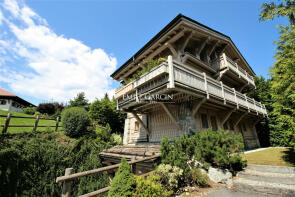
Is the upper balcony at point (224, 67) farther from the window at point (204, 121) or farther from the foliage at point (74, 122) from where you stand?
the foliage at point (74, 122)

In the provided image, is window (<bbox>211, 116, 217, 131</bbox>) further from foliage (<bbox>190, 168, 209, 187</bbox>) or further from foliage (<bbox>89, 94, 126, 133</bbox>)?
foliage (<bbox>89, 94, 126, 133</bbox>)

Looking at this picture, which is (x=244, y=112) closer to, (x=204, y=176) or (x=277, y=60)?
(x=277, y=60)

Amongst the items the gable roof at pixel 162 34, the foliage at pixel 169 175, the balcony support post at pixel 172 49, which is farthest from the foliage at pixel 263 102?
the foliage at pixel 169 175

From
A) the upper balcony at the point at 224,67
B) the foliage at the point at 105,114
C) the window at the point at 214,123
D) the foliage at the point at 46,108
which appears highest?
the upper balcony at the point at 224,67

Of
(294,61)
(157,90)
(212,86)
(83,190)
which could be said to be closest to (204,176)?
(157,90)

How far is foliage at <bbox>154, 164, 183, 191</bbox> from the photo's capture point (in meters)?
4.64

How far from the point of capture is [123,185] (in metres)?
3.46

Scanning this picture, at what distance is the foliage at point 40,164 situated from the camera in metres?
6.54

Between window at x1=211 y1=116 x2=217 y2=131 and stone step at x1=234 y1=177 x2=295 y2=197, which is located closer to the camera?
stone step at x1=234 y1=177 x2=295 y2=197

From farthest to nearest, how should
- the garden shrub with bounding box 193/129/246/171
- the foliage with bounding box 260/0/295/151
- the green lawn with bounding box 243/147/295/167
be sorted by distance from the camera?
the green lawn with bounding box 243/147/295/167, the foliage with bounding box 260/0/295/151, the garden shrub with bounding box 193/129/246/171

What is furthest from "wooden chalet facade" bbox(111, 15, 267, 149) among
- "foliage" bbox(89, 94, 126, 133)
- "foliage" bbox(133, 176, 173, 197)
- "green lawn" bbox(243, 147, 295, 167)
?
"foliage" bbox(89, 94, 126, 133)

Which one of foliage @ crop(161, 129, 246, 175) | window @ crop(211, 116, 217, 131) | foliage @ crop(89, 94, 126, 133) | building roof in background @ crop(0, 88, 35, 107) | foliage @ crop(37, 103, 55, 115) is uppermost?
building roof in background @ crop(0, 88, 35, 107)

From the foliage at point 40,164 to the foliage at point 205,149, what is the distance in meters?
6.45

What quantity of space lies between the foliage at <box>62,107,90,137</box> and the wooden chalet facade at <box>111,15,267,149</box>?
423cm
